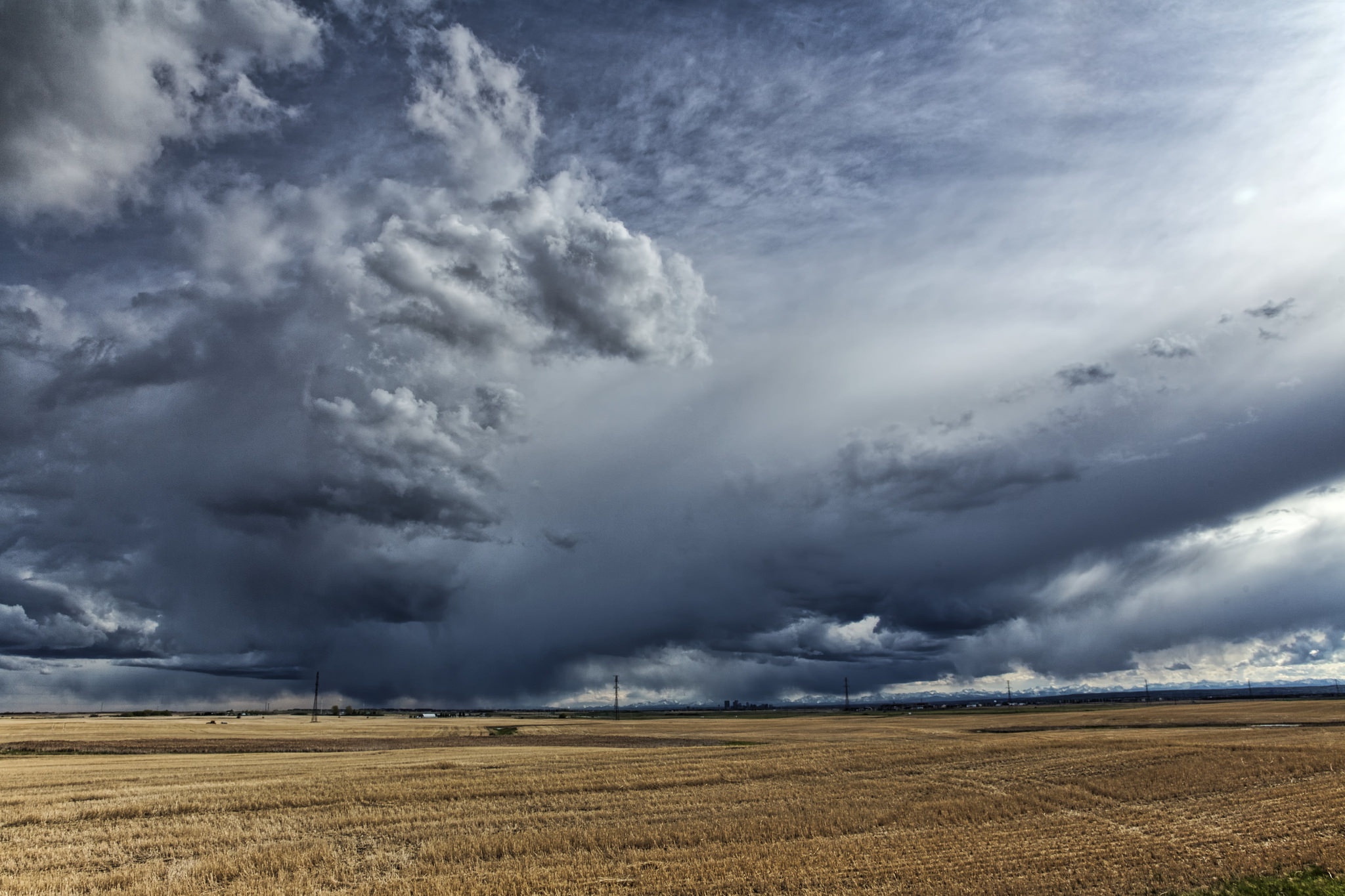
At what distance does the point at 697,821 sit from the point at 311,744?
72.8 meters

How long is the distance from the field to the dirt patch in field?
18989 millimetres

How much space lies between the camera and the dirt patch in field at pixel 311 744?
7462 cm

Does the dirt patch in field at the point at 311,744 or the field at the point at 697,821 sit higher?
the field at the point at 697,821

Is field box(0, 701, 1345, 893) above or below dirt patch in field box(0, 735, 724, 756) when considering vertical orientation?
above

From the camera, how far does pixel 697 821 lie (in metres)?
28.4

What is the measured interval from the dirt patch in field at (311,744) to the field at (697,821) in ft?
62.3

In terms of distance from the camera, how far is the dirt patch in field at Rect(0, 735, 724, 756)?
245 ft

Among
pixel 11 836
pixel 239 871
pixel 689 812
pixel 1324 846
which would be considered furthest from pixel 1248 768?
pixel 11 836

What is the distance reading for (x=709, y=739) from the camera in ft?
282

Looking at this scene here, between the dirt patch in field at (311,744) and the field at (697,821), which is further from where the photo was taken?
the dirt patch in field at (311,744)

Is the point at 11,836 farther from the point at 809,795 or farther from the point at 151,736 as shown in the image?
the point at 151,736

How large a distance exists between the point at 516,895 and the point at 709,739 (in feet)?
230

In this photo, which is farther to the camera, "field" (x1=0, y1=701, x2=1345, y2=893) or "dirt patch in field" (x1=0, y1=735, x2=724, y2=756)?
"dirt patch in field" (x1=0, y1=735, x2=724, y2=756)

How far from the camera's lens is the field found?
21.1 meters
